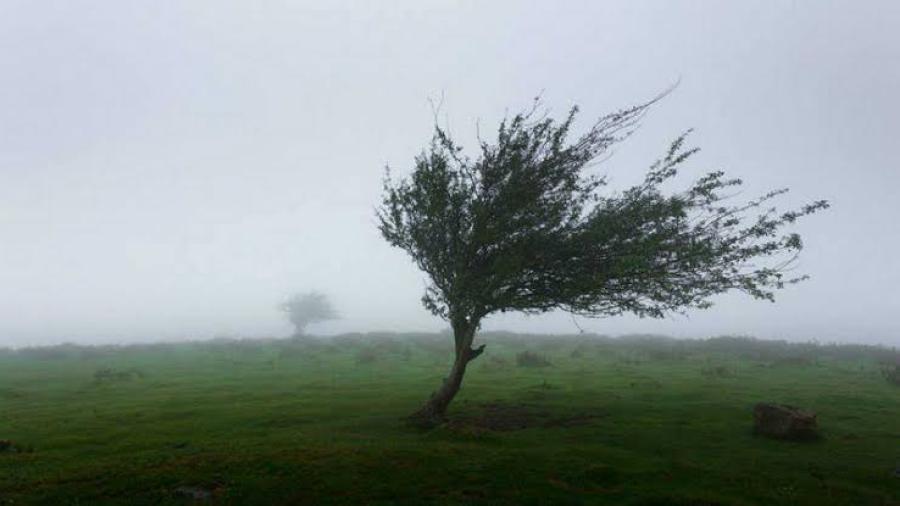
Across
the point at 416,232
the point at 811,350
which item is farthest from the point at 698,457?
the point at 811,350

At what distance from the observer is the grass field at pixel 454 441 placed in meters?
16.9

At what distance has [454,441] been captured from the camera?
75.0 ft

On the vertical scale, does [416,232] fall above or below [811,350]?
above

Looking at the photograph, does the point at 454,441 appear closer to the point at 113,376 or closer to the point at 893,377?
the point at 893,377

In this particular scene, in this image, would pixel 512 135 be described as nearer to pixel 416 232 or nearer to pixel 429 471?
pixel 416 232

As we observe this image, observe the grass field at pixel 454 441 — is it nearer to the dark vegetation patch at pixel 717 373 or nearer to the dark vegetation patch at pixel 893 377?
the dark vegetation patch at pixel 717 373

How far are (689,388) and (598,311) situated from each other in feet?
55.0

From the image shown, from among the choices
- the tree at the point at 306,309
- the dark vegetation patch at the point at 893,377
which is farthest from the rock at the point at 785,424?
the tree at the point at 306,309

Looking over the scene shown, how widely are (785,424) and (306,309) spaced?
408 ft

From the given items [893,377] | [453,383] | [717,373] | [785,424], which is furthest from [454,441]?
[893,377]

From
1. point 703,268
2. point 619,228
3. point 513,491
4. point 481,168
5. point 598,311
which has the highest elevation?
point 481,168

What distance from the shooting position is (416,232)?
27281 mm

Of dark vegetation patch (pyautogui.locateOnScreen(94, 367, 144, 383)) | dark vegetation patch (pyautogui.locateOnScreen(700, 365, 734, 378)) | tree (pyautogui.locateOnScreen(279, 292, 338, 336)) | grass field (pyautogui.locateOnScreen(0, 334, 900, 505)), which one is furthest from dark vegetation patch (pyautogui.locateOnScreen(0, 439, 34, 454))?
tree (pyautogui.locateOnScreen(279, 292, 338, 336))

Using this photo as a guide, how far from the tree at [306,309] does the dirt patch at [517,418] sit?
370 ft
